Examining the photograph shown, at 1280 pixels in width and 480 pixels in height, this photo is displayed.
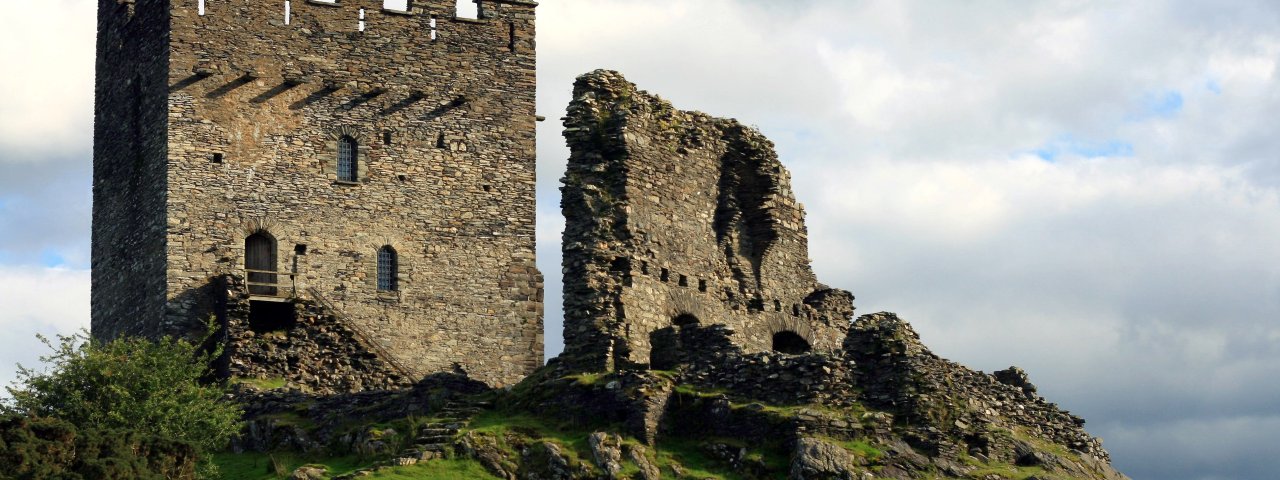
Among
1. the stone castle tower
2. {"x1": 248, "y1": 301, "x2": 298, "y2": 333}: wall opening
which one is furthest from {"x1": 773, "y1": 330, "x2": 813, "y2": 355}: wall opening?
{"x1": 248, "y1": 301, "x2": 298, "y2": 333}: wall opening

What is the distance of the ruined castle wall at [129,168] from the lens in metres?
58.9

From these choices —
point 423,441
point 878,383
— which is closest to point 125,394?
point 423,441

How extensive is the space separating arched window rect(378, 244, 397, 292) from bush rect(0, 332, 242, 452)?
880 cm

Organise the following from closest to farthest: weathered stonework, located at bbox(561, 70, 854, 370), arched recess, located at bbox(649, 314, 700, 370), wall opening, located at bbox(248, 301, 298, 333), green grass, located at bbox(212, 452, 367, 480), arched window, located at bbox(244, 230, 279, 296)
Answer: green grass, located at bbox(212, 452, 367, 480), arched recess, located at bbox(649, 314, 700, 370), weathered stonework, located at bbox(561, 70, 854, 370), wall opening, located at bbox(248, 301, 298, 333), arched window, located at bbox(244, 230, 279, 296)

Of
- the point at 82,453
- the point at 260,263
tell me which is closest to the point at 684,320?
the point at 260,263

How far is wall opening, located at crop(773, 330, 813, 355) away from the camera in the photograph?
181ft

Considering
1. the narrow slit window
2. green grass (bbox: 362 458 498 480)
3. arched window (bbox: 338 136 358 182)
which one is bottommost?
green grass (bbox: 362 458 498 480)

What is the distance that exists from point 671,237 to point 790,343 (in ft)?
15.0

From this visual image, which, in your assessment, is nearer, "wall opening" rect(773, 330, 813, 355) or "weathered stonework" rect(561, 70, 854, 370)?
"weathered stonework" rect(561, 70, 854, 370)

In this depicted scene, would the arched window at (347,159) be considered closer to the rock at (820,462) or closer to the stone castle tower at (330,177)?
the stone castle tower at (330,177)

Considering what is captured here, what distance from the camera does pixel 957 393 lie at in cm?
4803

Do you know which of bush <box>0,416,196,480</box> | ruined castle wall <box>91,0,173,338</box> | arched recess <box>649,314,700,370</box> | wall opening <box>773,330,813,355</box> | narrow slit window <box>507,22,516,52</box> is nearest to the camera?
bush <box>0,416,196,480</box>

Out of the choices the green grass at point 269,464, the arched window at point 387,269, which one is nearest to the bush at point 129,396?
the green grass at point 269,464

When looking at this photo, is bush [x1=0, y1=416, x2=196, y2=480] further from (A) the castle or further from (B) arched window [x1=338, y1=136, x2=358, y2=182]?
(B) arched window [x1=338, y1=136, x2=358, y2=182]
